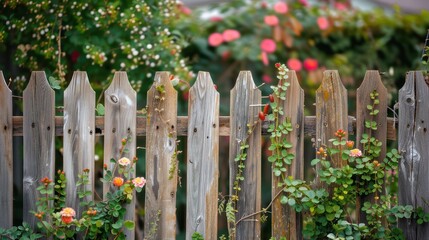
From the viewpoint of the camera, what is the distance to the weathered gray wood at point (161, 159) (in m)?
3.53

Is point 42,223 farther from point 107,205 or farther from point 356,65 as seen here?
point 356,65

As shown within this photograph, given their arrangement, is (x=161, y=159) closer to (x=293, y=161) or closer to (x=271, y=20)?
(x=293, y=161)

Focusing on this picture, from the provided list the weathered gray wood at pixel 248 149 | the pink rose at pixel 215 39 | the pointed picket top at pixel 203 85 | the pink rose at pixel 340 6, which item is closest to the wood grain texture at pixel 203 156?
the pointed picket top at pixel 203 85

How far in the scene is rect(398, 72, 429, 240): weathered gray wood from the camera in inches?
138

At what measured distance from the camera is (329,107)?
3543mm

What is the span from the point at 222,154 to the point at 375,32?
2033 mm

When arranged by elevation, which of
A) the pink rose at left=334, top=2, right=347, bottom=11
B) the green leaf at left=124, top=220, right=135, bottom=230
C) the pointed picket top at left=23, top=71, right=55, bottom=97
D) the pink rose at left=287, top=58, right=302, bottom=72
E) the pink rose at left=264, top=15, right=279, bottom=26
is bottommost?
the green leaf at left=124, top=220, right=135, bottom=230

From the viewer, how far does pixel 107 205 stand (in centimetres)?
348

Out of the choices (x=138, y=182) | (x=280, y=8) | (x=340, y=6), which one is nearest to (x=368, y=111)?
(x=138, y=182)

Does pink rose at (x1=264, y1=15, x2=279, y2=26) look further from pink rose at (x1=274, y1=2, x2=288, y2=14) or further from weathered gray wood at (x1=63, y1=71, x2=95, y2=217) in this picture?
weathered gray wood at (x1=63, y1=71, x2=95, y2=217)

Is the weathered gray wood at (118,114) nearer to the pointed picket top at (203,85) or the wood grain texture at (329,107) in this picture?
the pointed picket top at (203,85)

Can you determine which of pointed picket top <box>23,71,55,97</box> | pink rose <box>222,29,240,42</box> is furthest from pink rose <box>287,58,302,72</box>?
pointed picket top <box>23,71,55,97</box>

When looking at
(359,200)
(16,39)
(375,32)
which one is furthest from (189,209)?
(375,32)

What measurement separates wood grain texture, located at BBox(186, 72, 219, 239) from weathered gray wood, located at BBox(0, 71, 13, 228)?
101cm
